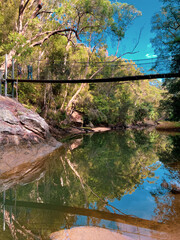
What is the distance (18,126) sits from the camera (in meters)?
5.78

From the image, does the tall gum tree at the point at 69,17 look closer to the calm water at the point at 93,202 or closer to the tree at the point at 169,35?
the tree at the point at 169,35

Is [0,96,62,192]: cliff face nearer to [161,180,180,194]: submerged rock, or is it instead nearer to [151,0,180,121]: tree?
[161,180,180,194]: submerged rock

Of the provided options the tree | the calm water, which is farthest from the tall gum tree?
the calm water

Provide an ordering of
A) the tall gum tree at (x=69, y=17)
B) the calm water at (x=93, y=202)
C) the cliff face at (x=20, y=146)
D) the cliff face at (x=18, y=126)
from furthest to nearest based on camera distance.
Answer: the tall gum tree at (x=69, y=17)
the cliff face at (x=18, y=126)
the cliff face at (x=20, y=146)
the calm water at (x=93, y=202)

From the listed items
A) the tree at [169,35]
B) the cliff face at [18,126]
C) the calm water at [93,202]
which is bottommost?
the calm water at [93,202]

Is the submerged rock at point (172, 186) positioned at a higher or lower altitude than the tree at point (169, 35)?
lower

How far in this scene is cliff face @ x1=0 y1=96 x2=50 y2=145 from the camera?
521cm

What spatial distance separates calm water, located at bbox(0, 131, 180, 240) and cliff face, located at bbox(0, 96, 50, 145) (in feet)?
4.31

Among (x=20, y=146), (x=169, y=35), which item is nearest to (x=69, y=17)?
(x=169, y=35)

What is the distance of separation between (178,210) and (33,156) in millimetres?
4240

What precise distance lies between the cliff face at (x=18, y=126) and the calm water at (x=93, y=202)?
131 centimetres

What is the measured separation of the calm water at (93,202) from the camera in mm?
2311

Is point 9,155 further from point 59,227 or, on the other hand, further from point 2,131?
point 59,227

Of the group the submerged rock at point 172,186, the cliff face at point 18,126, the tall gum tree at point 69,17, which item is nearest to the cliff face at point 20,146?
the cliff face at point 18,126
